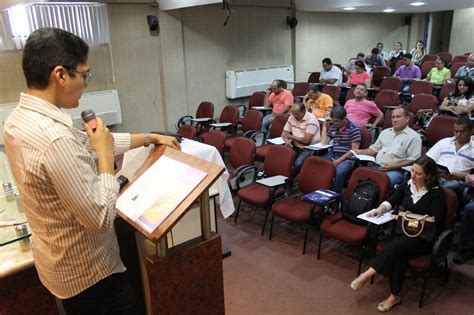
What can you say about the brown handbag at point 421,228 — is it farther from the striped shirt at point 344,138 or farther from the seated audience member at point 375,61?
the seated audience member at point 375,61

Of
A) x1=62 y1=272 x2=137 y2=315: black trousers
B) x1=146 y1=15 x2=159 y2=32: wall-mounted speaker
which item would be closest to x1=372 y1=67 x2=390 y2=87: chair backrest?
x1=146 y1=15 x2=159 y2=32: wall-mounted speaker

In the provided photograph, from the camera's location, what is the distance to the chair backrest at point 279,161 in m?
4.21

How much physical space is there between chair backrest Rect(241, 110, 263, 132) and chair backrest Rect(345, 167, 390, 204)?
2.76 m

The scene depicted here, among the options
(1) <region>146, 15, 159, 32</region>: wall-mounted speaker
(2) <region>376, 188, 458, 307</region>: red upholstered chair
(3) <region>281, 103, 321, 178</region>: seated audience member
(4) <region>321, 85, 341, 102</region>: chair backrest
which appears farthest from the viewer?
(4) <region>321, 85, 341, 102</region>: chair backrest

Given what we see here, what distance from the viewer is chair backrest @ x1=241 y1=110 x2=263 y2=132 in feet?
20.3

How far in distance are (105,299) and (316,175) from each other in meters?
2.78

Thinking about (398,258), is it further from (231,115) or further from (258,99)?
(258,99)

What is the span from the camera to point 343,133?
4668 millimetres

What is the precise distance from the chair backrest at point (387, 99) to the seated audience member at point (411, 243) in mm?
3845

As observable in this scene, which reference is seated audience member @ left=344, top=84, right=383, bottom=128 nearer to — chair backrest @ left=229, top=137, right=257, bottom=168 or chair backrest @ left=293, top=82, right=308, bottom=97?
chair backrest @ left=229, top=137, right=257, bottom=168

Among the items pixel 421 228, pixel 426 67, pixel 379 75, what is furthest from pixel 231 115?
pixel 426 67

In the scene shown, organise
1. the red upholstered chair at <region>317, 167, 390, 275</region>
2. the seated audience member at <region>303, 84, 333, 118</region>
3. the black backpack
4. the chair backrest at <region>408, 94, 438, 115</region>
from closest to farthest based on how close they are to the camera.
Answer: the red upholstered chair at <region>317, 167, 390, 275</region>
the black backpack
the chair backrest at <region>408, 94, 438, 115</region>
the seated audience member at <region>303, 84, 333, 118</region>

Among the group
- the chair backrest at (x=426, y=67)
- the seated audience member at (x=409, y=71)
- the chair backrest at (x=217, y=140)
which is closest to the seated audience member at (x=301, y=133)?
the chair backrest at (x=217, y=140)

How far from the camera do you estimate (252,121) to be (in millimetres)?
6258
